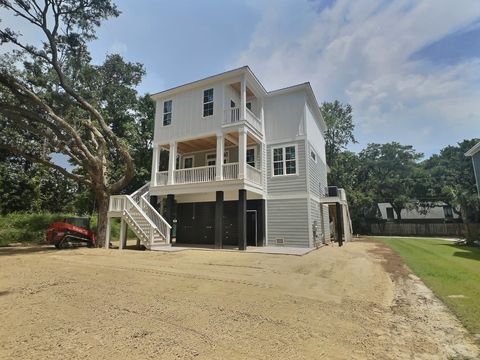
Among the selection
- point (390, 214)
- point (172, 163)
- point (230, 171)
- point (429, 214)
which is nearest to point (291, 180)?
point (230, 171)

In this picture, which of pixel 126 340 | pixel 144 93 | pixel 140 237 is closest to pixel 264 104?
pixel 140 237

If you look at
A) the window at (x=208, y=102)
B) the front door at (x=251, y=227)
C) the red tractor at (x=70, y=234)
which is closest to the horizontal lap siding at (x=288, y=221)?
the front door at (x=251, y=227)

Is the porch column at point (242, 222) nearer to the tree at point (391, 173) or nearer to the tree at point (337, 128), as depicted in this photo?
the tree at point (337, 128)

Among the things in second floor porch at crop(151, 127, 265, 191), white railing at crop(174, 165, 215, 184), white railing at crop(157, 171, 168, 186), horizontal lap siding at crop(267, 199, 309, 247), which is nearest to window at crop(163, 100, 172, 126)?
second floor porch at crop(151, 127, 265, 191)

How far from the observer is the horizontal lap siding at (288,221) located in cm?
1438

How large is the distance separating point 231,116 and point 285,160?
13.1ft

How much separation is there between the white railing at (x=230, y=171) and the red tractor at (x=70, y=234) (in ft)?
26.4

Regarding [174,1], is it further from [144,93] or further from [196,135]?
[144,93]

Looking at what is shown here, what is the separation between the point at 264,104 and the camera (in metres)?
16.6

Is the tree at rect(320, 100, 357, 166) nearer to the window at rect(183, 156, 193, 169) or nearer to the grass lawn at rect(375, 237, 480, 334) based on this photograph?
the window at rect(183, 156, 193, 169)

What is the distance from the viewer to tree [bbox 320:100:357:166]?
3425cm

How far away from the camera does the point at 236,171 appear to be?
45.7 ft

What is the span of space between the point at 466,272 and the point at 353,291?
13.4ft

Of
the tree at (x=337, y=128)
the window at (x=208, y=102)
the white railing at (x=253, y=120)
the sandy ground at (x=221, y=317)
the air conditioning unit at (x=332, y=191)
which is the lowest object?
the sandy ground at (x=221, y=317)
